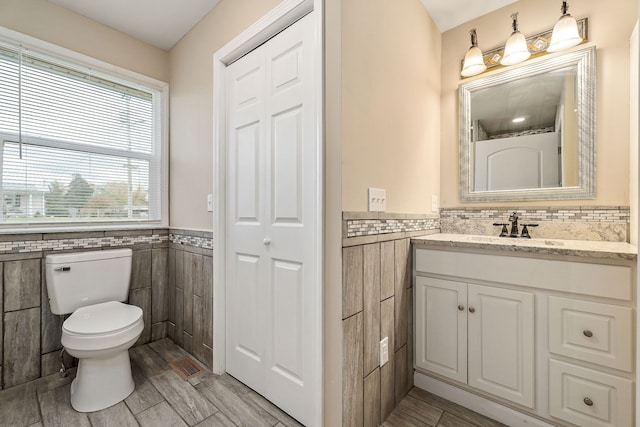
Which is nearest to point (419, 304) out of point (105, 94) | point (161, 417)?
point (161, 417)

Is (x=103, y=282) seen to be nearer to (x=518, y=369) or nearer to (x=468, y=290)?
(x=468, y=290)

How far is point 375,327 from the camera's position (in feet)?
4.38

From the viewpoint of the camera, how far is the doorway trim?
47.3 inches

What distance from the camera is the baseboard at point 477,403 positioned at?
1.33 meters

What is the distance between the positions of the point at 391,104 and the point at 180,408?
2000mm

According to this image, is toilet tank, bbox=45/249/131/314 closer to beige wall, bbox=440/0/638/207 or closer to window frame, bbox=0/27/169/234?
window frame, bbox=0/27/169/234

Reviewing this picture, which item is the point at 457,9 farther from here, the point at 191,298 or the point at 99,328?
the point at 99,328

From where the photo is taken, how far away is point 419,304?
1.63m

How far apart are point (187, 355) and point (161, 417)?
2.08ft

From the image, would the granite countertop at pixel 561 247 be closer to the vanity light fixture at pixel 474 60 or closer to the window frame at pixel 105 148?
the vanity light fixture at pixel 474 60

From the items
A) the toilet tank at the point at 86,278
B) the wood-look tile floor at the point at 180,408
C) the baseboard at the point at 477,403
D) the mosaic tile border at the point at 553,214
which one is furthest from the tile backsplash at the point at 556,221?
the toilet tank at the point at 86,278

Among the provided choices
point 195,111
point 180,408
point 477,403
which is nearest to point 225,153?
point 195,111

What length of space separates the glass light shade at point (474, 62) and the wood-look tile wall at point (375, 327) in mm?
1282

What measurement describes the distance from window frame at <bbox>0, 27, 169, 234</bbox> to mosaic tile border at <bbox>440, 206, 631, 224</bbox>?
2299 millimetres
